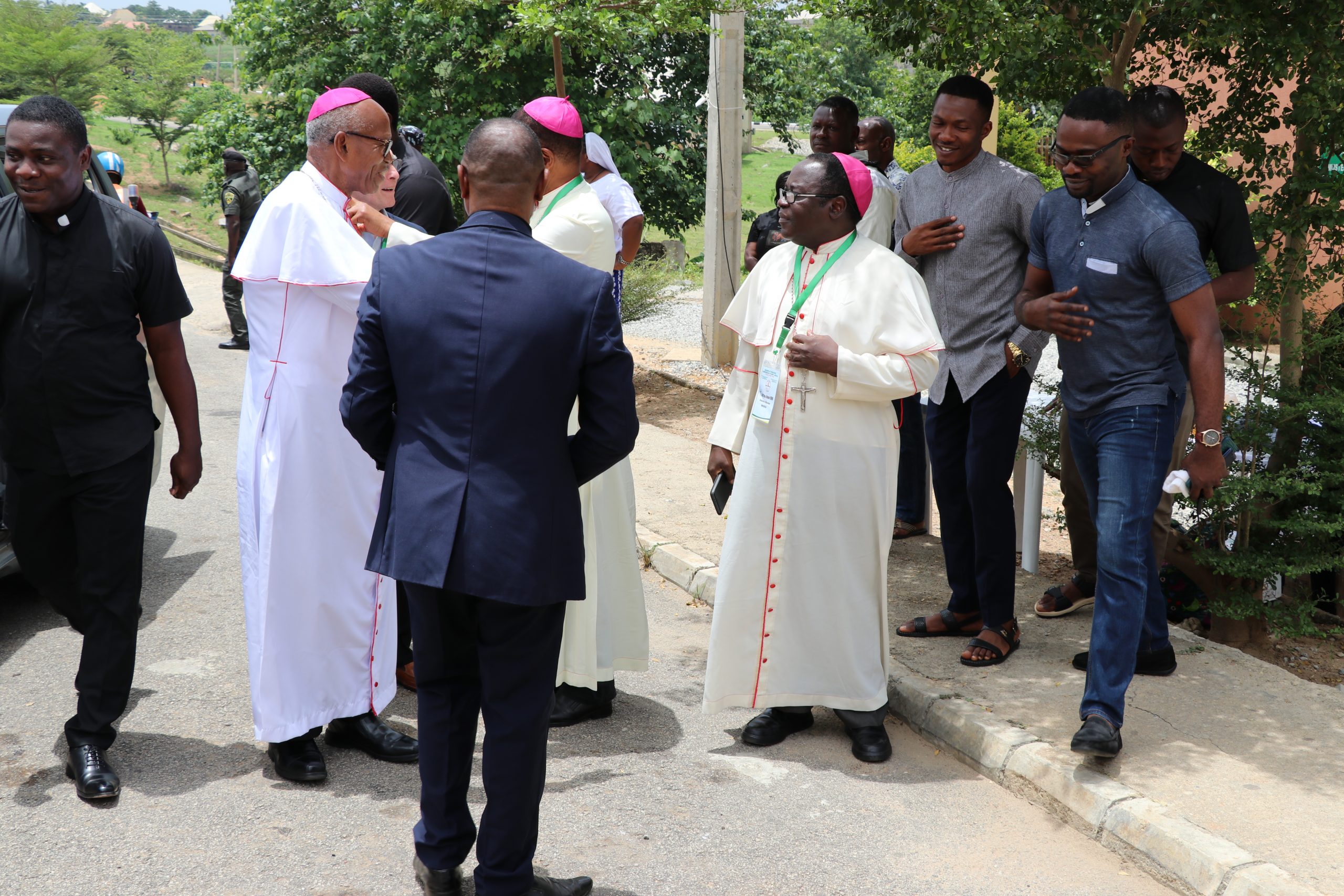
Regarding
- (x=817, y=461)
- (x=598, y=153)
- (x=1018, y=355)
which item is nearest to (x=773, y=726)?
(x=817, y=461)

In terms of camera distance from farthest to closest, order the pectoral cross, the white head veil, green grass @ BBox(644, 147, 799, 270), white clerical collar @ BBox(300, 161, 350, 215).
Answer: green grass @ BBox(644, 147, 799, 270)
the white head veil
the pectoral cross
white clerical collar @ BBox(300, 161, 350, 215)

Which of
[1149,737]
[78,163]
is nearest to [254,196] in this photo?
[78,163]

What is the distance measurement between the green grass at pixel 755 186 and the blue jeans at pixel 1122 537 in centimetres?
2554

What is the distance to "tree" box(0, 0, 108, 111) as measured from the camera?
133ft

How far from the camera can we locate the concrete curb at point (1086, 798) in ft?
11.6

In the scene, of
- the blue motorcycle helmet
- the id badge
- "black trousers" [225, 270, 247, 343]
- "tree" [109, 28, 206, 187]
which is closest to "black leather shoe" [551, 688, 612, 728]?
the id badge

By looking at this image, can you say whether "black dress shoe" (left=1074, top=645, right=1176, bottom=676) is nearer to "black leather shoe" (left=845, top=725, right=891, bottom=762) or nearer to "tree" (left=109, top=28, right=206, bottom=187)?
"black leather shoe" (left=845, top=725, right=891, bottom=762)

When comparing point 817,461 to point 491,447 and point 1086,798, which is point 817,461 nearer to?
point 1086,798

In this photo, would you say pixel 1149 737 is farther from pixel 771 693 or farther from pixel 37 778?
pixel 37 778

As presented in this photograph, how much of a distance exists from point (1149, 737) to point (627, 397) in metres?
2.55

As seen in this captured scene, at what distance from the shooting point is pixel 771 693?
15.0 ft

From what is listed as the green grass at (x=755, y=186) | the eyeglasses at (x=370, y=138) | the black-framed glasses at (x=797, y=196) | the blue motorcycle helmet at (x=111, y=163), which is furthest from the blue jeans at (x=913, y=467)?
the green grass at (x=755, y=186)

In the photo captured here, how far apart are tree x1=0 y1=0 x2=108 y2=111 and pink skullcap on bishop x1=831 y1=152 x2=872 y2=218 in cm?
4108

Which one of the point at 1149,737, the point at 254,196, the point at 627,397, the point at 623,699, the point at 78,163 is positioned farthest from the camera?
the point at 254,196
